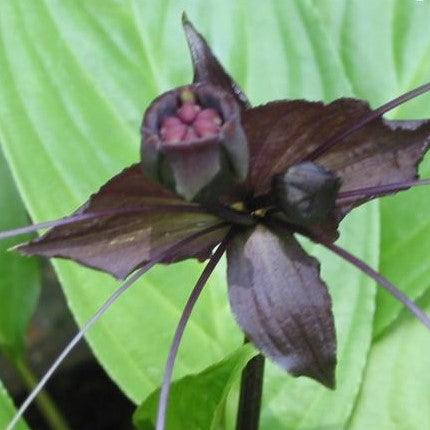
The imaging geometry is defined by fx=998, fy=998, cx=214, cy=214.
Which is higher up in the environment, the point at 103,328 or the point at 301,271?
the point at 301,271

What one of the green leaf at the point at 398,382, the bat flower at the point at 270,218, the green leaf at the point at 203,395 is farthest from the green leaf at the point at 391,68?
the bat flower at the point at 270,218

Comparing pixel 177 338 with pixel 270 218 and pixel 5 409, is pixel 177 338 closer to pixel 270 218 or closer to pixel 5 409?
pixel 270 218

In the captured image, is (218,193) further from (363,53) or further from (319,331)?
(363,53)

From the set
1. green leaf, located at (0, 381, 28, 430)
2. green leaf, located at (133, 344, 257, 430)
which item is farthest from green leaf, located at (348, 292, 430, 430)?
green leaf, located at (0, 381, 28, 430)

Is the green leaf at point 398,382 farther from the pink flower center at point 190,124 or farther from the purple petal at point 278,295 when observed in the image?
the pink flower center at point 190,124

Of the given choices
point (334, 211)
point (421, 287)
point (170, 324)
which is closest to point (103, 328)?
point (170, 324)

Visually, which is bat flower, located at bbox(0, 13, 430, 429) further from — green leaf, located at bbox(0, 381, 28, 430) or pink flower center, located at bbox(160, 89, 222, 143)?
green leaf, located at bbox(0, 381, 28, 430)
